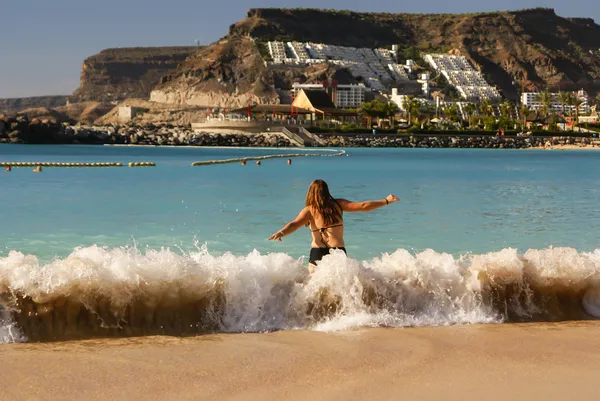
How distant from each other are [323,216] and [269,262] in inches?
28.5

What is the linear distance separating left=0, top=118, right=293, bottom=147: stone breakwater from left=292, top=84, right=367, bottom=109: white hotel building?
2678 inches

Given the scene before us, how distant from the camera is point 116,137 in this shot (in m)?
103

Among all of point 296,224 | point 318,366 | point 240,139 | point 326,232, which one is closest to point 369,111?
point 240,139

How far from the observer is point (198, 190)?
96.9ft

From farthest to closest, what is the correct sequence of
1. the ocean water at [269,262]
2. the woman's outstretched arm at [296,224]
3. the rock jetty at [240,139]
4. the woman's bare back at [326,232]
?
the rock jetty at [240,139], the woman's bare back at [326,232], the woman's outstretched arm at [296,224], the ocean water at [269,262]

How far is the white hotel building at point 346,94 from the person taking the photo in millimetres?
170875

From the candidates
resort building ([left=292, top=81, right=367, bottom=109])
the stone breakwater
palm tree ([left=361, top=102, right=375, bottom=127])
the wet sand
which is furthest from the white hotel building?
the wet sand

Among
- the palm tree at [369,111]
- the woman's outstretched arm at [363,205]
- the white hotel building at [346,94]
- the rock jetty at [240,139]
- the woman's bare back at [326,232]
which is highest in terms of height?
the white hotel building at [346,94]

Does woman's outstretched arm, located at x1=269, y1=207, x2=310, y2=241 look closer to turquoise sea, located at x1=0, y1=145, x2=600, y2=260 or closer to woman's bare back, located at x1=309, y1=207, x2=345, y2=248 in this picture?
woman's bare back, located at x1=309, y1=207, x2=345, y2=248

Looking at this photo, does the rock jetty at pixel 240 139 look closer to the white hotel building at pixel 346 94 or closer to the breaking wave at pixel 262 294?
the white hotel building at pixel 346 94

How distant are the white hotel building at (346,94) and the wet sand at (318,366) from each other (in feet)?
537

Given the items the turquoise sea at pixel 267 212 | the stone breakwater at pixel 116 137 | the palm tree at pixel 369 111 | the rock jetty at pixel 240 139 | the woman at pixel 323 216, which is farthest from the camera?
the palm tree at pixel 369 111

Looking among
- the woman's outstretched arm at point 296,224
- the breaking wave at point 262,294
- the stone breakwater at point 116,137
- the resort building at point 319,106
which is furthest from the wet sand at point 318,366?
the resort building at point 319,106

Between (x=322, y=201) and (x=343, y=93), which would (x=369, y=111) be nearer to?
(x=343, y=93)
